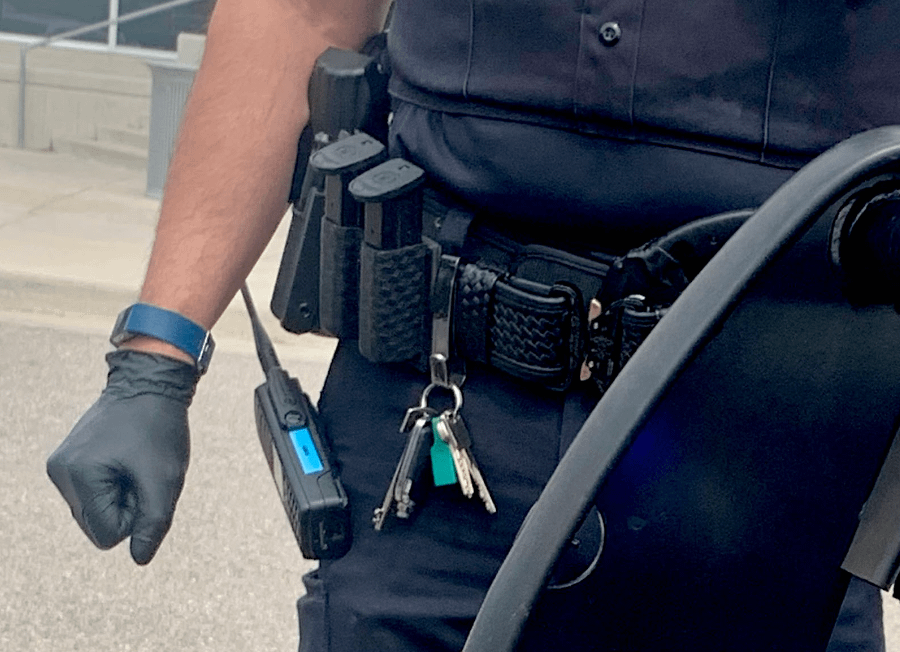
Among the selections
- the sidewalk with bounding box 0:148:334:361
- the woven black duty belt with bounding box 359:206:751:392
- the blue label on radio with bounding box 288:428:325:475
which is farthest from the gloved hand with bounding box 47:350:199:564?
the sidewalk with bounding box 0:148:334:361

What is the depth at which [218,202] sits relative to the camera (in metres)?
1.61

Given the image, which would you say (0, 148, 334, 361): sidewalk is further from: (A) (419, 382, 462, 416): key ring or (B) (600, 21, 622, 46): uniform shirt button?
(B) (600, 21, 622, 46): uniform shirt button

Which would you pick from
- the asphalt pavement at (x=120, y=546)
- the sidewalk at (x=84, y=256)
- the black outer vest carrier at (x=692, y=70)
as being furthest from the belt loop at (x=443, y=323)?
the sidewalk at (x=84, y=256)

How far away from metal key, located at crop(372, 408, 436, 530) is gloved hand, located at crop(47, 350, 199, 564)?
26 cm

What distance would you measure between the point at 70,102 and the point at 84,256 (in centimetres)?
470

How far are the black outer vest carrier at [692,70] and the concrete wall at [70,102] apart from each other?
10.9 m

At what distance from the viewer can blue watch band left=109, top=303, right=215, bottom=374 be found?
1.55 metres

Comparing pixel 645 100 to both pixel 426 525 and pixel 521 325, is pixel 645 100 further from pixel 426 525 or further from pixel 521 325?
pixel 426 525

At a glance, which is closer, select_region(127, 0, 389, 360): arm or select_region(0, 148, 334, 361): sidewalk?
select_region(127, 0, 389, 360): arm

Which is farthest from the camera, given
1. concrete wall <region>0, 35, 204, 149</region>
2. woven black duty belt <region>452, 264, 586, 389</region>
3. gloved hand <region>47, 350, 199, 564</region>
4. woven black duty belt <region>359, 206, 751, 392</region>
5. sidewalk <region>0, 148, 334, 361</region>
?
concrete wall <region>0, 35, 204, 149</region>

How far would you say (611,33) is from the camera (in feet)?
4.12

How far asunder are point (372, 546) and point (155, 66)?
8.38m

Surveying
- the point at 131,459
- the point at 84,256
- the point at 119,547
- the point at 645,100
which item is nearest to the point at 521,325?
the point at 645,100

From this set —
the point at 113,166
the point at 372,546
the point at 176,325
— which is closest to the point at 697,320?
the point at 372,546
